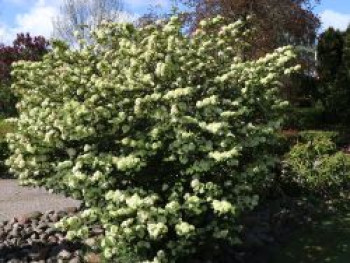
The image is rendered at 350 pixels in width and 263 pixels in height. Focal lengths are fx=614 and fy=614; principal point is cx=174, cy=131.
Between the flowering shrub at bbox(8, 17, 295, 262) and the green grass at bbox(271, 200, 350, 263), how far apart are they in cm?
122

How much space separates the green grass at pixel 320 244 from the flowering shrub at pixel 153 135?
1.22 metres

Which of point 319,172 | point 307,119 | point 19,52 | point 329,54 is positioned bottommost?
point 319,172

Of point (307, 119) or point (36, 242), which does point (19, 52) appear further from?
point (36, 242)

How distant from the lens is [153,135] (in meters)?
6.13

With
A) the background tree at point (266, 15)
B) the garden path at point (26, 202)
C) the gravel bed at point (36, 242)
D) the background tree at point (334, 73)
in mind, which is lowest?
the gravel bed at point (36, 242)

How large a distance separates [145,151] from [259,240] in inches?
104

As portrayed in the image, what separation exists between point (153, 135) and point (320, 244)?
3193 mm

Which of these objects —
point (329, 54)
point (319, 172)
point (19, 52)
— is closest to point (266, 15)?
point (329, 54)

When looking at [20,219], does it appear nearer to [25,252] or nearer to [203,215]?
[25,252]

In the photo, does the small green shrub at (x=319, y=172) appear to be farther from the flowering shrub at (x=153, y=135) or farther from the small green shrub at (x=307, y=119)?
the small green shrub at (x=307, y=119)

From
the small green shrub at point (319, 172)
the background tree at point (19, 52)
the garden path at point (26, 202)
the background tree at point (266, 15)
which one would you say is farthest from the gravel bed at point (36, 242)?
the background tree at point (19, 52)

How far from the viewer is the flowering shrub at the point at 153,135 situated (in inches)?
241

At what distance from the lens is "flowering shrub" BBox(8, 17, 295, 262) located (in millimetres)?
6125

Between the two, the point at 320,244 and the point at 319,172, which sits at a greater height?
the point at 319,172
